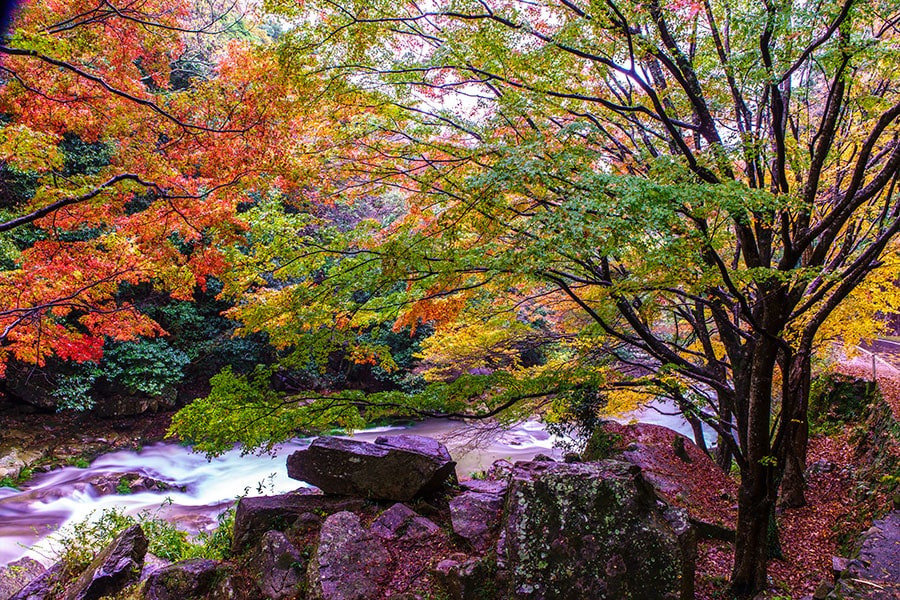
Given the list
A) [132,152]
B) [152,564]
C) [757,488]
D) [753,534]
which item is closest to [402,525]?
[152,564]

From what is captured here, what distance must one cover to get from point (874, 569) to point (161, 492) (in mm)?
12538

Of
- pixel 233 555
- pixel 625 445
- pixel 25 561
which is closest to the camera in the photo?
pixel 233 555

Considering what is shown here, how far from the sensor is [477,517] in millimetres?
5430

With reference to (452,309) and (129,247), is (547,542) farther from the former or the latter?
(129,247)

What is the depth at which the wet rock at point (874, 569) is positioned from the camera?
3756 mm

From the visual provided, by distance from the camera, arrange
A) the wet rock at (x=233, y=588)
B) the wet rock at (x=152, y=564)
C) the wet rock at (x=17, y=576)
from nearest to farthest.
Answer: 1. the wet rock at (x=233, y=588)
2. the wet rock at (x=152, y=564)
3. the wet rock at (x=17, y=576)

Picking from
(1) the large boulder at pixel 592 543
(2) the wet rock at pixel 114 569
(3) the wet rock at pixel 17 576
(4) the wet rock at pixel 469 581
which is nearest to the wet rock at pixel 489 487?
(4) the wet rock at pixel 469 581

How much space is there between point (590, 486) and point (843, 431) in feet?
26.4

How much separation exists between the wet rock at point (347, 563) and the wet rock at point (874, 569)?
4.30m

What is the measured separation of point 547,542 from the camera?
3.79 meters

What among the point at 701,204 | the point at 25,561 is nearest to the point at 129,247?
the point at 25,561

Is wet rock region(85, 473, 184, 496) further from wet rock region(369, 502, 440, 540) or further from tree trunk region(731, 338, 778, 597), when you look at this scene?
tree trunk region(731, 338, 778, 597)

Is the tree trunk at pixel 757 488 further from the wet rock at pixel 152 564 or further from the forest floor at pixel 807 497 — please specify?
the wet rock at pixel 152 564

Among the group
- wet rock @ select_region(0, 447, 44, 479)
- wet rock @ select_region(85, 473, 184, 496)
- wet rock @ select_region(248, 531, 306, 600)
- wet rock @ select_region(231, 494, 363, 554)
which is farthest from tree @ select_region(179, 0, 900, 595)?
wet rock @ select_region(0, 447, 44, 479)
